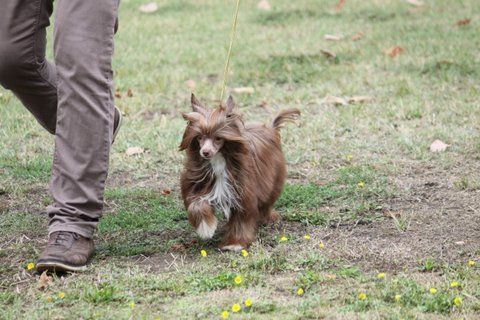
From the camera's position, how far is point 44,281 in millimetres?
3855

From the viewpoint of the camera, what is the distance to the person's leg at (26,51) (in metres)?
4.15

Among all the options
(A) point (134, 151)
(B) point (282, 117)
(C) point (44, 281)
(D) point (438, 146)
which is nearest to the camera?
(C) point (44, 281)

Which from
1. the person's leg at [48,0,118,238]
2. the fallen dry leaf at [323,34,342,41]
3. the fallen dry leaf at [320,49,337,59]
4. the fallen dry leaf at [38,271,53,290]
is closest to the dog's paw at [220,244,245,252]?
the person's leg at [48,0,118,238]

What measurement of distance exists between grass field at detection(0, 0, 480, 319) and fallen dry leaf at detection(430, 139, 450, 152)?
0.08 m

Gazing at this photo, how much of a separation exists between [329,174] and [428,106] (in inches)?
67.7

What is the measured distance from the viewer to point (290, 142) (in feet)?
20.8

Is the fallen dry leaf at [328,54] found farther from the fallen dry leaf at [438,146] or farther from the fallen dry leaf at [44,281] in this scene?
the fallen dry leaf at [44,281]

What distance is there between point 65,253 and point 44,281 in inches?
7.1

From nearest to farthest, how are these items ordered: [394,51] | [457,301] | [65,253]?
[457,301], [65,253], [394,51]

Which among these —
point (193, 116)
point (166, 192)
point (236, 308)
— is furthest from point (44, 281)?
point (166, 192)

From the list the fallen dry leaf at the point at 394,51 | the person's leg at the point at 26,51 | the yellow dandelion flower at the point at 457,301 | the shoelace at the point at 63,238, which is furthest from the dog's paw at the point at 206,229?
the fallen dry leaf at the point at 394,51

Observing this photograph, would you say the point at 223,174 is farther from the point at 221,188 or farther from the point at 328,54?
the point at 328,54

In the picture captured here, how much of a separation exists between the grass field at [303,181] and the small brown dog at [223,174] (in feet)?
0.50

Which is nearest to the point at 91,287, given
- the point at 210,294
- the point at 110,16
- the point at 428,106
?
the point at 210,294
